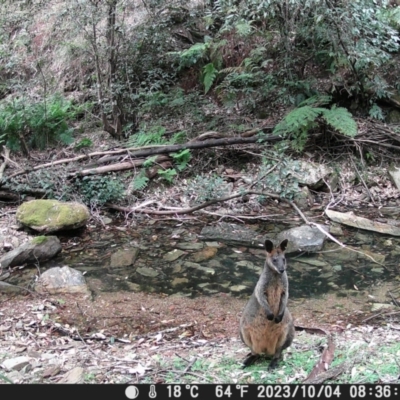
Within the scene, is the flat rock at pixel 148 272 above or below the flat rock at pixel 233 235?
below

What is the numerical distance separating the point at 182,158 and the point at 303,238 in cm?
329

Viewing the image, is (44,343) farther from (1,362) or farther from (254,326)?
(254,326)

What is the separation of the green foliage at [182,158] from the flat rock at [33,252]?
3.13m

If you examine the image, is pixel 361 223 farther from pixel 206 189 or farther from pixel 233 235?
pixel 206 189

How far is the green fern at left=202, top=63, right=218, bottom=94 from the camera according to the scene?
10328 millimetres

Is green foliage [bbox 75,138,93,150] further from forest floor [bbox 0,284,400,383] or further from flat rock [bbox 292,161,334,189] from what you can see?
forest floor [bbox 0,284,400,383]

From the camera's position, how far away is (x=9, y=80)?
33.6 feet

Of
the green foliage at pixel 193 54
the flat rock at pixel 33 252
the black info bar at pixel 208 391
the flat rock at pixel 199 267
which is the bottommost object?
the flat rock at pixel 199 267

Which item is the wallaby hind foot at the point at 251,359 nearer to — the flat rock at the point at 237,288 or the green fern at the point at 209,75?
the flat rock at the point at 237,288

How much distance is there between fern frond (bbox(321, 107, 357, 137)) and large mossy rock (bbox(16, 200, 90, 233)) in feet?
14.7

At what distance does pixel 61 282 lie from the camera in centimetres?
554

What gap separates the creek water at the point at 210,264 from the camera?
18.1ft

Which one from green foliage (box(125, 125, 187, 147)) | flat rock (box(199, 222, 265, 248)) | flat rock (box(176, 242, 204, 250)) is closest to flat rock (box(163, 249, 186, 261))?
flat rock (box(176, 242, 204, 250))

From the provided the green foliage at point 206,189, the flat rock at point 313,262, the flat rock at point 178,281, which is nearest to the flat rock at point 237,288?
the flat rock at point 178,281
